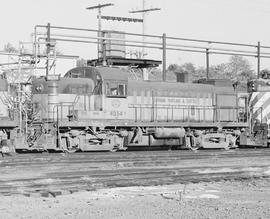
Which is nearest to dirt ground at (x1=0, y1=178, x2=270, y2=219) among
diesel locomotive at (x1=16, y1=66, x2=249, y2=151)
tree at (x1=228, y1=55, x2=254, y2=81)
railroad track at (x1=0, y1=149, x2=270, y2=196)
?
railroad track at (x1=0, y1=149, x2=270, y2=196)

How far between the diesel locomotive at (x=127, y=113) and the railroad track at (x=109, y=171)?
2.12 m

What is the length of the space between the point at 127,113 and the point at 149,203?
1205cm

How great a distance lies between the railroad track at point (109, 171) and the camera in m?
9.71

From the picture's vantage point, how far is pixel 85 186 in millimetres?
9555

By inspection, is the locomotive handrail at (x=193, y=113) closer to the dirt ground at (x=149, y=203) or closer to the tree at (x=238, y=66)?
the dirt ground at (x=149, y=203)

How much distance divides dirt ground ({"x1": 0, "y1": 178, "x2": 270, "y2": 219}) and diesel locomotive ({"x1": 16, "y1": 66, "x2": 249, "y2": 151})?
8.58m

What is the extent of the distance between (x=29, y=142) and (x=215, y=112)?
29.7 ft

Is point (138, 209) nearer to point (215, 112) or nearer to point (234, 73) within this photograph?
point (215, 112)

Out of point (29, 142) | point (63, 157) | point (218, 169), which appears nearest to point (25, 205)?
point (218, 169)

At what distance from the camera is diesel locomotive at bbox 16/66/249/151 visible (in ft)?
59.9

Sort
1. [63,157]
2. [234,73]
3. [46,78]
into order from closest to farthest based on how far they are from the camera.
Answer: [63,157] < [46,78] < [234,73]

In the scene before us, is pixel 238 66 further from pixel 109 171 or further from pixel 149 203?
pixel 149 203

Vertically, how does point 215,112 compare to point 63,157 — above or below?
above

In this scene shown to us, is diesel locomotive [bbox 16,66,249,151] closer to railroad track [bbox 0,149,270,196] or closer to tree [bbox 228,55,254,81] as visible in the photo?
railroad track [bbox 0,149,270,196]
